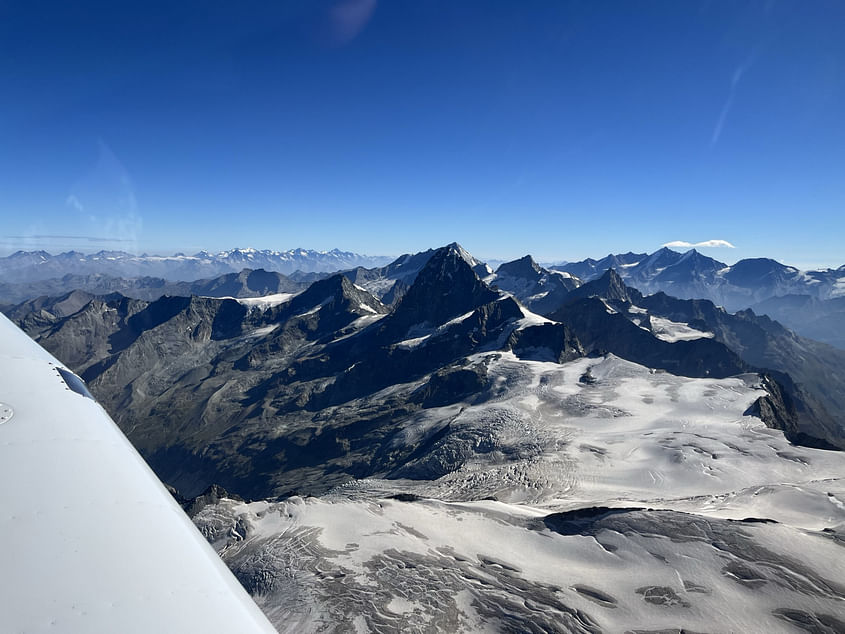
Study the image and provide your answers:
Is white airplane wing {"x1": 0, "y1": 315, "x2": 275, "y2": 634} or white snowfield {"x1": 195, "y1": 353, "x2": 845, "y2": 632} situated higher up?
white airplane wing {"x1": 0, "y1": 315, "x2": 275, "y2": 634}

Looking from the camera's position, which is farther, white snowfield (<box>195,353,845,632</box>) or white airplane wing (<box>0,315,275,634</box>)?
white snowfield (<box>195,353,845,632</box>)

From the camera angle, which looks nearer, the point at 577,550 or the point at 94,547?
the point at 94,547

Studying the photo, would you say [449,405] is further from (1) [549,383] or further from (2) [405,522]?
(2) [405,522]

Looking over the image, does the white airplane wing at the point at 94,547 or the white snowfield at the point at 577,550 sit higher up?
the white airplane wing at the point at 94,547

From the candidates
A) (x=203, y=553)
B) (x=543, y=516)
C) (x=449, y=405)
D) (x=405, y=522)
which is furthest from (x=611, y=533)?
(x=449, y=405)

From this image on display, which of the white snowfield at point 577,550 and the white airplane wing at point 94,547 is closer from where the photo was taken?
the white airplane wing at point 94,547

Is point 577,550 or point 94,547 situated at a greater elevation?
point 94,547
